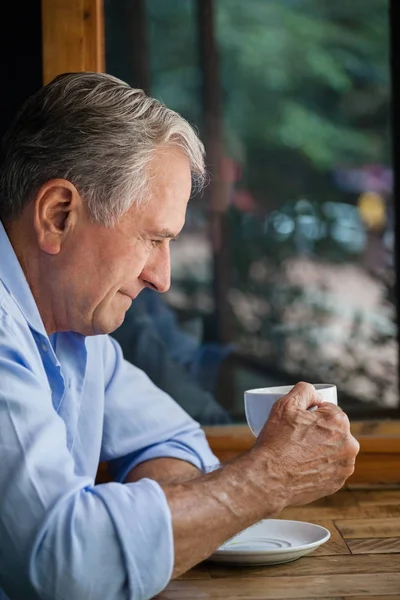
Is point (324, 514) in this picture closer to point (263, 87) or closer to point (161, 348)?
point (161, 348)

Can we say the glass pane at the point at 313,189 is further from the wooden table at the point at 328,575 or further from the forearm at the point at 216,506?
the forearm at the point at 216,506

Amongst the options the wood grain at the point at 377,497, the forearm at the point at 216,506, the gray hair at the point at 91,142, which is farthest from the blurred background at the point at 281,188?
the forearm at the point at 216,506

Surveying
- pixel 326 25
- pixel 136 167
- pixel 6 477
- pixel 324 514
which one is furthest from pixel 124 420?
pixel 326 25

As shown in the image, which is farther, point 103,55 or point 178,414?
point 103,55

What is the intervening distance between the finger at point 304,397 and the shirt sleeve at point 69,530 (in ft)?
0.95

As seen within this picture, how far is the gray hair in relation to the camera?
1.44 metres

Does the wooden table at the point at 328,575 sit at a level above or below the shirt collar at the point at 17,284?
below

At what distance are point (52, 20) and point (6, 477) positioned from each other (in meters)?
1.25

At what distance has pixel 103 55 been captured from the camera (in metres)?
2.16

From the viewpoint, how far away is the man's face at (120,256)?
145 cm

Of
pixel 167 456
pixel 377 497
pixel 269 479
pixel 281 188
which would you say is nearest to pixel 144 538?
pixel 269 479

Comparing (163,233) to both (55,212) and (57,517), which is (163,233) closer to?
(55,212)

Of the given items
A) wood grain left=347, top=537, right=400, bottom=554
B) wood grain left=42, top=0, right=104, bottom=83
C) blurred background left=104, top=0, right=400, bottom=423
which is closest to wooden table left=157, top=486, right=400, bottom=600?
wood grain left=347, top=537, right=400, bottom=554

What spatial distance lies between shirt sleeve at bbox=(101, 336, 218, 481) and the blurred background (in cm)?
44
